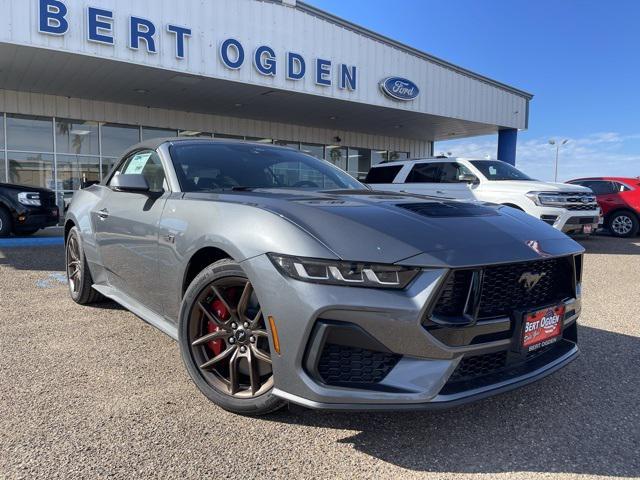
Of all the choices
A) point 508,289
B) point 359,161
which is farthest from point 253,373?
point 359,161

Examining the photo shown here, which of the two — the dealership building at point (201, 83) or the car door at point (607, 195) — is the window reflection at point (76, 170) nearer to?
the dealership building at point (201, 83)

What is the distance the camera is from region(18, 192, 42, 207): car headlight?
10.2 metres

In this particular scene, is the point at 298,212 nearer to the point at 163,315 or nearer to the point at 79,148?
the point at 163,315

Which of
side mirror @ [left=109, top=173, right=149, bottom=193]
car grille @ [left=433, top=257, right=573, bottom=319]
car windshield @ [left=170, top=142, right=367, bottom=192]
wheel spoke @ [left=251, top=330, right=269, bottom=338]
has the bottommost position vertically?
wheel spoke @ [left=251, top=330, right=269, bottom=338]

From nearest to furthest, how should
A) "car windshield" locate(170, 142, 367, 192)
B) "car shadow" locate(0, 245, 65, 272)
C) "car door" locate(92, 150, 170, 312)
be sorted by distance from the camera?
"car door" locate(92, 150, 170, 312)
"car windshield" locate(170, 142, 367, 192)
"car shadow" locate(0, 245, 65, 272)

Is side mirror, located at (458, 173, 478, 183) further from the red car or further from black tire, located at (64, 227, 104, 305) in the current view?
black tire, located at (64, 227, 104, 305)

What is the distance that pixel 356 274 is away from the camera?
2.04 metres

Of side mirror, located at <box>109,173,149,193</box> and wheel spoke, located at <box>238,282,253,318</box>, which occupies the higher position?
side mirror, located at <box>109,173,149,193</box>

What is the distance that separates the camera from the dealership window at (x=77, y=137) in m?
14.6

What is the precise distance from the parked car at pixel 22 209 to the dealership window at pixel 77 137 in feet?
15.2

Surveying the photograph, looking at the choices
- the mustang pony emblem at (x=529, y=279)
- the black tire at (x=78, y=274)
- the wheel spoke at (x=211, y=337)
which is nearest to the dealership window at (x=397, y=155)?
the black tire at (x=78, y=274)

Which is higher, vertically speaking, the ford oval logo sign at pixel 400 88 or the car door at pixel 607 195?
the ford oval logo sign at pixel 400 88

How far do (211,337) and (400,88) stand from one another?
14117mm

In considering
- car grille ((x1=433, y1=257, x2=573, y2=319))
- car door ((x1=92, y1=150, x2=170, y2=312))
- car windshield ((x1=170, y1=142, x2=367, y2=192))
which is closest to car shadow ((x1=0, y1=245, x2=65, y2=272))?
car door ((x1=92, y1=150, x2=170, y2=312))
